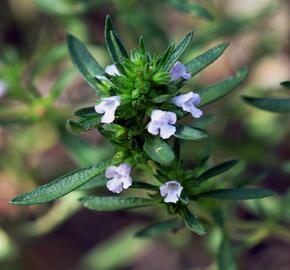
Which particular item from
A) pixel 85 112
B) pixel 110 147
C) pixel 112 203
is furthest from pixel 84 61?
pixel 110 147

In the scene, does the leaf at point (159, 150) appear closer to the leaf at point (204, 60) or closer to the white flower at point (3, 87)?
the leaf at point (204, 60)

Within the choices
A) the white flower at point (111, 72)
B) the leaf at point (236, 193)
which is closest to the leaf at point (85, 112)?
the white flower at point (111, 72)

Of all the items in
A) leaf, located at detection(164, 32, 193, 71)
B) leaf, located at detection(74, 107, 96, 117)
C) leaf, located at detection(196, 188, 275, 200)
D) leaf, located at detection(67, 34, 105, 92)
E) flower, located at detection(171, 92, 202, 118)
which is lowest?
leaf, located at detection(196, 188, 275, 200)

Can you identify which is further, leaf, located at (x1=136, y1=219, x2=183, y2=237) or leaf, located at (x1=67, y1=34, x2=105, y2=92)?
leaf, located at (x1=136, y1=219, x2=183, y2=237)

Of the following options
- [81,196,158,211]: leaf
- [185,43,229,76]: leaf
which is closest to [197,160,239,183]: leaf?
[81,196,158,211]: leaf

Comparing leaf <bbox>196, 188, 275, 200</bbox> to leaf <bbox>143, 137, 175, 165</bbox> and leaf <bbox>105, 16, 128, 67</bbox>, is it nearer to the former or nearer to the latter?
leaf <bbox>143, 137, 175, 165</bbox>
